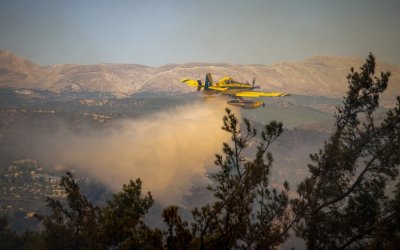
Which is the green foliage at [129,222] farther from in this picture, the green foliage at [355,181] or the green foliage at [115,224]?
the green foliage at [355,181]

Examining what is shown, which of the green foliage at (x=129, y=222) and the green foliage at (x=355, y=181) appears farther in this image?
the green foliage at (x=355, y=181)

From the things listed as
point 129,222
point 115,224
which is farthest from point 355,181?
point 129,222

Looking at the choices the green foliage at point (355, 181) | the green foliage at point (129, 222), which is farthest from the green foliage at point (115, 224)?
the green foliage at point (355, 181)

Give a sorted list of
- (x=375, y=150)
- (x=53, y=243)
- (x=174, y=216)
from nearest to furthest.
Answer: (x=174, y=216)
(x=375, y=150)
(x=53, y=243)

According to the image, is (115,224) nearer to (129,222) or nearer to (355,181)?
(129,222)

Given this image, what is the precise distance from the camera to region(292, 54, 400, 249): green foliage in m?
28.3

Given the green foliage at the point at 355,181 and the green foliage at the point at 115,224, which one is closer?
the green foliage at the point at 115,224

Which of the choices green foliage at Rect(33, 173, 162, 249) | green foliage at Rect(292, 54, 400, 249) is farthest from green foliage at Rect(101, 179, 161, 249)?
green foliage at Rect(292, 54, 400, 249)

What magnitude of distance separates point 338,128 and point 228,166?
50.6ft

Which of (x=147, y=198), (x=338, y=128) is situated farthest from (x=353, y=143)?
(x=147, y=198)

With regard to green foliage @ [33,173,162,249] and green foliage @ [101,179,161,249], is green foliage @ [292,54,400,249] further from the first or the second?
green foliage @ [33,173,162,249]

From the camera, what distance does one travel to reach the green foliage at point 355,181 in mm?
28281

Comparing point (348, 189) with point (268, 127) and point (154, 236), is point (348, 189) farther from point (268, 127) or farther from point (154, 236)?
point (154, 236)

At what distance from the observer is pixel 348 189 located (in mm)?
29156
